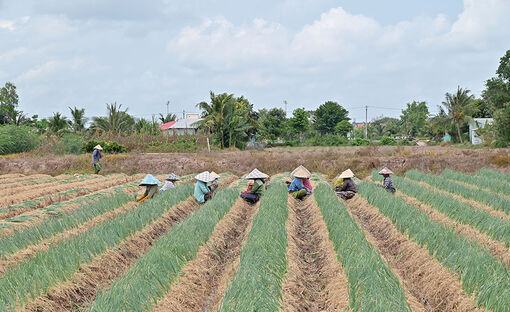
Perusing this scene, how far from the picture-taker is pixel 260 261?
171 inches

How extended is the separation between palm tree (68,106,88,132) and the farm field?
2988cm

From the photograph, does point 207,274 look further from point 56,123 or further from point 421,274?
point 56,123

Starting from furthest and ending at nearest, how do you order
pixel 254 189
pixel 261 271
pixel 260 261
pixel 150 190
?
pixel 254 189 → pixel 150 190 → pixel 260 261 → pixel 261 271

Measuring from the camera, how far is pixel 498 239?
18.4 feet

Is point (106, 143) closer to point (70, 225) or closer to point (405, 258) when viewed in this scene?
point (70, 225)

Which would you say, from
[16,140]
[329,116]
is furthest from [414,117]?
[16,140]

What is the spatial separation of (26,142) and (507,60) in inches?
1245

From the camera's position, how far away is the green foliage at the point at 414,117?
6017 centimetres

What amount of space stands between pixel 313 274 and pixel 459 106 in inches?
1549

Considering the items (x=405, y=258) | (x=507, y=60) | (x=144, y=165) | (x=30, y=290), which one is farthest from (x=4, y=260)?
(x=507, y=60)

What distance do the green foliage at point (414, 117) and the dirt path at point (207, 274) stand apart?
5497 centimetres

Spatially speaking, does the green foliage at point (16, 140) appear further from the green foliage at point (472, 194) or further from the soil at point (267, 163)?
the green foliage at point (472, 194)

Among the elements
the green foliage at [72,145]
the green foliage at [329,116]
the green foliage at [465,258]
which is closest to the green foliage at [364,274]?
the green foliage at [465,258]

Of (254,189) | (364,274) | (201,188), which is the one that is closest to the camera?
(364,274)
